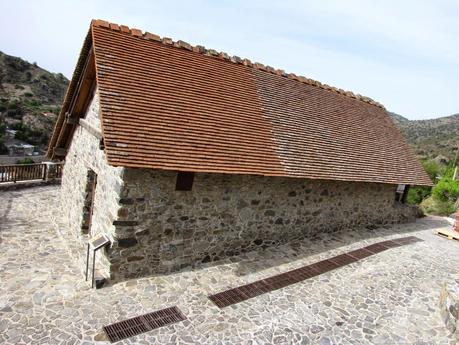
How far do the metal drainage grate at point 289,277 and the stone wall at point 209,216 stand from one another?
Answer: 1301mm

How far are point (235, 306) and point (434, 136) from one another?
59.1 metres

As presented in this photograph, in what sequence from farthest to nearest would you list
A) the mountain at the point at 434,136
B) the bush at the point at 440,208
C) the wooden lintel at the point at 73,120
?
1. the mountain at the point at 434,136
2. the bush at the point at 440,208
3. the wooden lintel at the point at 73,120

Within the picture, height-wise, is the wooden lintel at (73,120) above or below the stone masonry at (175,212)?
above

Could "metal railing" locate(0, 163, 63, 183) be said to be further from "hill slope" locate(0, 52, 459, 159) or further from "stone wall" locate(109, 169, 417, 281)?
"hill slope" locate(0, 52, 459, 159)

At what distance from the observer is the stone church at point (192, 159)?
25.0 ft

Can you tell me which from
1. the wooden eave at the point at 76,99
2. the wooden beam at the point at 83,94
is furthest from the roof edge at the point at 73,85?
the wooden beam at the point at 83,94

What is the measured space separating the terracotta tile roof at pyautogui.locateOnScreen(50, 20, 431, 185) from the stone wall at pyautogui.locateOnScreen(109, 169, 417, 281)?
479 millimetres

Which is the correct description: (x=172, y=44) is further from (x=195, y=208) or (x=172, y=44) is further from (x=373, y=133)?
(x=373, y=133)

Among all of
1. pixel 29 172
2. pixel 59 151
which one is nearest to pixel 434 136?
pixel 29 172

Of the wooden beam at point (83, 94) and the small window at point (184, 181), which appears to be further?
the wooden beam at point (83, 94)

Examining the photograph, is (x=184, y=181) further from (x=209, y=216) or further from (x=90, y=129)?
(x=90, y=129)

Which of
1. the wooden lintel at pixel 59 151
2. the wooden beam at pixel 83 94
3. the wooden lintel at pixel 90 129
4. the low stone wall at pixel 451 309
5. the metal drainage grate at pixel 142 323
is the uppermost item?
the wooden beam at pixel 83 94

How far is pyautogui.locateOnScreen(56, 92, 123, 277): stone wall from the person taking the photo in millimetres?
7767

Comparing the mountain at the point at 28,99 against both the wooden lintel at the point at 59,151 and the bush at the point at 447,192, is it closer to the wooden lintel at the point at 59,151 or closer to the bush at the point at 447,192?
the wooden lintel at the point at 59,151
